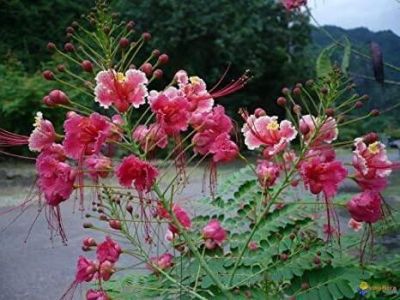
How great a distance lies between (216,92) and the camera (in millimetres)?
1174

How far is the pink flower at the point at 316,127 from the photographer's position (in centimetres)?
102

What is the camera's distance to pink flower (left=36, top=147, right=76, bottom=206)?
1.02 meters

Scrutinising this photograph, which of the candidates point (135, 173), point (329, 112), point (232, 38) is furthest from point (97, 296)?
point (232, 38)

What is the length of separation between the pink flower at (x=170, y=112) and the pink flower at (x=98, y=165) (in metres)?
0.12

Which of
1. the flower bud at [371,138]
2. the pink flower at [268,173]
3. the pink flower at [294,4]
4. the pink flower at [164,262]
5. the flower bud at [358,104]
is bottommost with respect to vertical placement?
the pink flower at [164,262]

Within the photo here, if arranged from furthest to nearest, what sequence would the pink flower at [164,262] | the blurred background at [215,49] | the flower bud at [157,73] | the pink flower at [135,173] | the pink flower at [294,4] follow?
the blurred background at [215,49] < the pink flower at [294,4] < the pink flower at [164,262] < the flower bud at [157,73] < the pink flower at [135,173]

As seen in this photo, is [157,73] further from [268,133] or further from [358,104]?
[358,104]

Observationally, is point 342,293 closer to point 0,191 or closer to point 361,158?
point 361,158

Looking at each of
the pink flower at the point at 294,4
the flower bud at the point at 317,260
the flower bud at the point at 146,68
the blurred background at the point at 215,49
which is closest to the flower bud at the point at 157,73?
the flower bud at the point at 146,68

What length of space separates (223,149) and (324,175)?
19 cm

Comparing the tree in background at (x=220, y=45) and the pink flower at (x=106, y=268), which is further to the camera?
the tree in background at (x=220, y=45)

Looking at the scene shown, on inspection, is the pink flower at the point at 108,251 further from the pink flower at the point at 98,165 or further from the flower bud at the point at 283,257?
the flower bud at the point at 283,257

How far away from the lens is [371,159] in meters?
1.05

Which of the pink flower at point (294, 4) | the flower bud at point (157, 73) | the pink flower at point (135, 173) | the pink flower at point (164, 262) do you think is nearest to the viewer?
the pink flower at point (135, 173)
